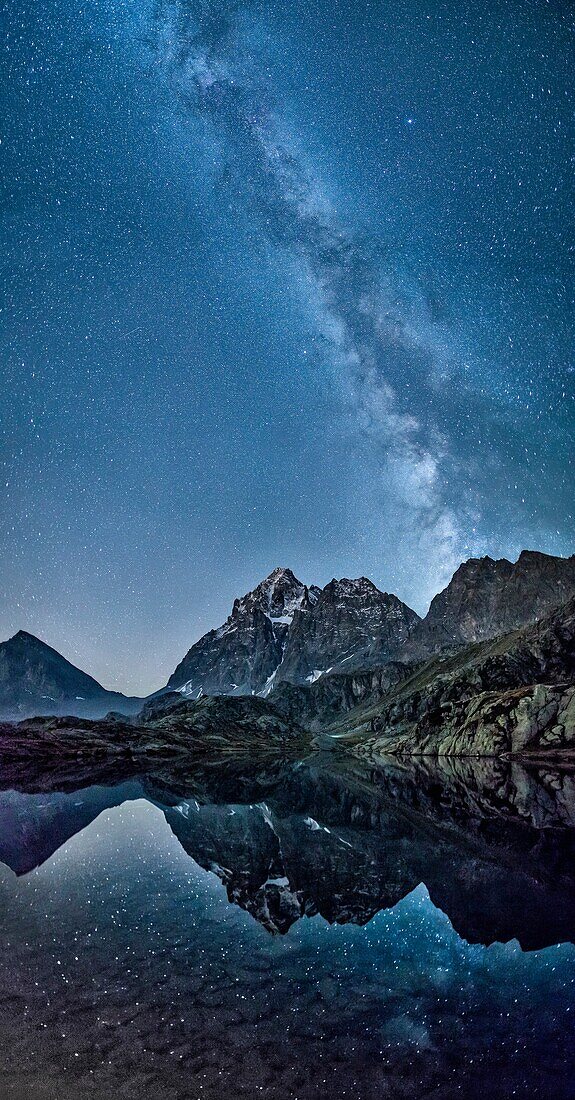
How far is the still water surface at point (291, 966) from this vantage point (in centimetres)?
888

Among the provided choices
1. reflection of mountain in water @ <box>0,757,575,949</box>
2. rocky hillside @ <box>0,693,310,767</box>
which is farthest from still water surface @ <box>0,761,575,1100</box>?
rocky hillside @ <box>0,693,310,767</box>

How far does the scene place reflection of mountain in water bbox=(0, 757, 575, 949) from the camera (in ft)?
58.3

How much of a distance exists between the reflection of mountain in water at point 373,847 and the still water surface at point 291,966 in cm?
17

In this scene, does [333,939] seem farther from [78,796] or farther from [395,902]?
[78,796]

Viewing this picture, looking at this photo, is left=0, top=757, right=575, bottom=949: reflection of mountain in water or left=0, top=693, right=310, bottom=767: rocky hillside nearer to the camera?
left=0, top=757, right=575, bottom=949: reflection of mountain in water

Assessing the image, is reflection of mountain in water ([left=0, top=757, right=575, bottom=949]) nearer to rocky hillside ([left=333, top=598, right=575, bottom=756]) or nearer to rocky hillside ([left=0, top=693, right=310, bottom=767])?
rocky hillside ([left=333, top=598, right=575, bottom=756])

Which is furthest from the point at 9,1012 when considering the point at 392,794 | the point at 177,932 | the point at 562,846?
the point at 392,794

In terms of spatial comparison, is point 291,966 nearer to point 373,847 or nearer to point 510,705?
point 373,847

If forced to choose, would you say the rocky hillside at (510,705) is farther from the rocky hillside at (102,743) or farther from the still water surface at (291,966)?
the still water surface at (291,966)

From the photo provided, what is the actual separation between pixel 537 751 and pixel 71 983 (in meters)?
97.3

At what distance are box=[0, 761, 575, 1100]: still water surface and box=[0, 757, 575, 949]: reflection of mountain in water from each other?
17cm

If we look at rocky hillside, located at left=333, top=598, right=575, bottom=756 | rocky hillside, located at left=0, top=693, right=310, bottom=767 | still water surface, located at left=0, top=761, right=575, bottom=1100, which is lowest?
rocky hillside, located at left=0, top=693, right=310, bottom=767

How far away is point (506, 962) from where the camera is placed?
13414 millimetres

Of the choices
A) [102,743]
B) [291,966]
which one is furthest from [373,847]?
[102,743]
